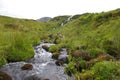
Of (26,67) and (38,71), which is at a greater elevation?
(26,67)

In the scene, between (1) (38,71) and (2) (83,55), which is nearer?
(1) (38,71)

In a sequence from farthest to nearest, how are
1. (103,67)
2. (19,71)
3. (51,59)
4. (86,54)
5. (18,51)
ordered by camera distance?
(51,59) < (18,51) < (86,54) < (19,71) < (103,67)

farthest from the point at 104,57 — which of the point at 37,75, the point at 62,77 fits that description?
the point at 37,75

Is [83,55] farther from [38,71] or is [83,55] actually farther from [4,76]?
[4,76]

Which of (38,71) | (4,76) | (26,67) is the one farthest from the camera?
(26,67)

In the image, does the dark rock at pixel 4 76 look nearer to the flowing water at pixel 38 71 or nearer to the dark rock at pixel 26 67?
the flowing water at pixel 38 71

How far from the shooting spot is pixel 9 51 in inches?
722

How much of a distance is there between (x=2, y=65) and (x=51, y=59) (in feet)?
15.6

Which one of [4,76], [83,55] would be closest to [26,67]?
[4,76]

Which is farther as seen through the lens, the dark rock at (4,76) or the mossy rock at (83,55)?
the mossy rock at (83,55)

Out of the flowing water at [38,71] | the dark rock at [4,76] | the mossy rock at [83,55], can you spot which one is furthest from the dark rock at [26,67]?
the mossy rock at [83,55]

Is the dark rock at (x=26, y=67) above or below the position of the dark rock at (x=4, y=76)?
below

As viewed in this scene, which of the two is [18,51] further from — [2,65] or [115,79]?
[115,79]

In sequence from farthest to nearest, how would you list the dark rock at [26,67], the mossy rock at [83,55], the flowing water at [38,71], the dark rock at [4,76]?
the mossy rock at [83,55], the dark rock at [26,67], the flowing water at [38,71], the dark rock at [4,76]
